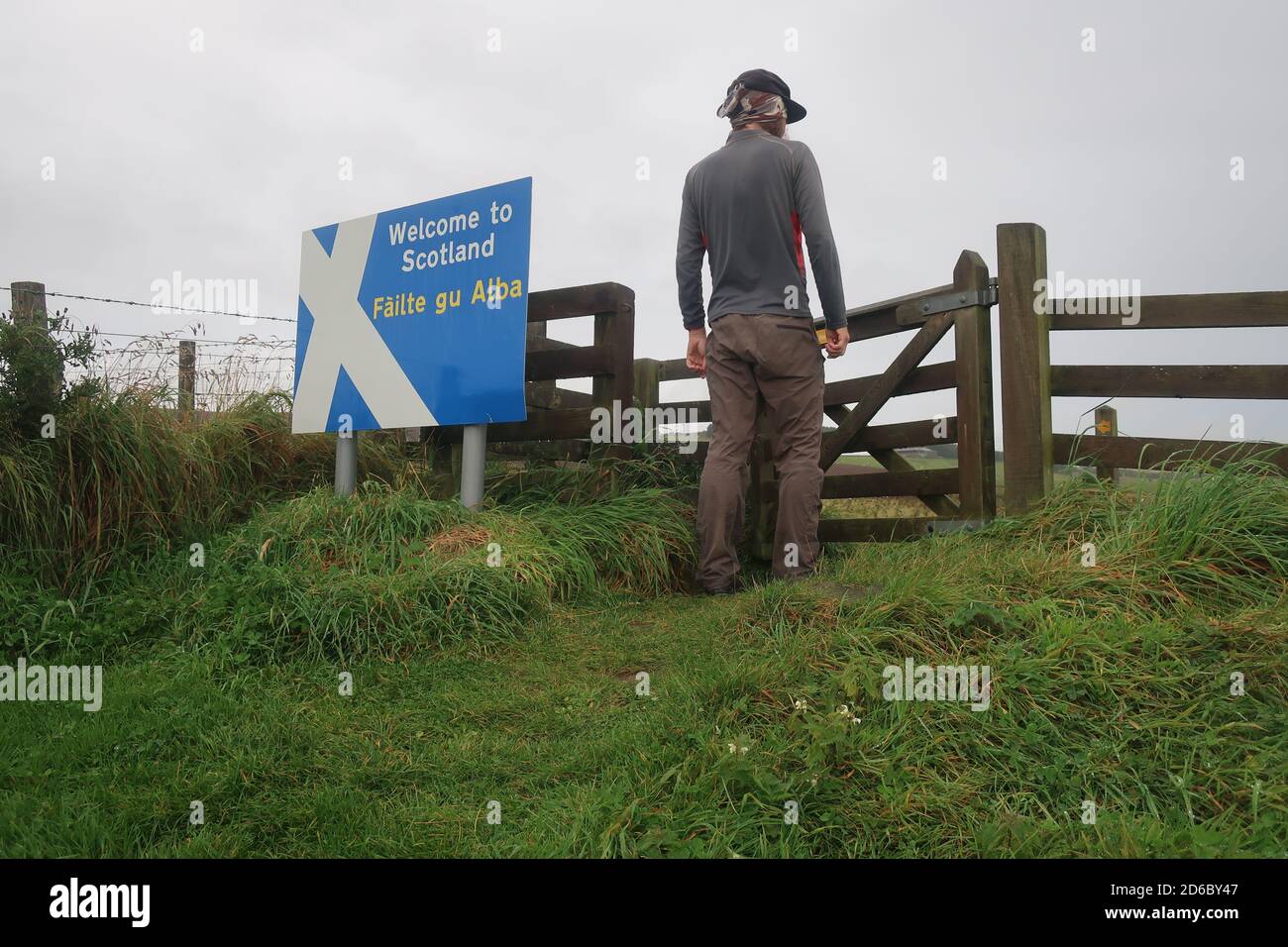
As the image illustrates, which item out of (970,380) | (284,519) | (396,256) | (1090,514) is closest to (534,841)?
(1090,514)

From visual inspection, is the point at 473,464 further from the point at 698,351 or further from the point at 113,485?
the point at 113,485

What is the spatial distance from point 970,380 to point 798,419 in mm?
1078

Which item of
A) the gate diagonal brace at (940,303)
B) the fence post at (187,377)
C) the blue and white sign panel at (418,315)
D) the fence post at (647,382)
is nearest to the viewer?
the gate diagonal brace at (940,303)

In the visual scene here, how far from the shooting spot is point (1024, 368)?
4812 millimetres

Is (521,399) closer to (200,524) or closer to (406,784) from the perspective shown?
(200,524)

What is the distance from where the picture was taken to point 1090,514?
13.5 ft

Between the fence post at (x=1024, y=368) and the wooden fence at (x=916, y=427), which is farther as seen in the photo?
the wooden fence at (x=916, y=427)

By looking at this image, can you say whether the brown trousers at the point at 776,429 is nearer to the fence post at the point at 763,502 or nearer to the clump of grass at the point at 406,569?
the clump of grass at the point at 406,569

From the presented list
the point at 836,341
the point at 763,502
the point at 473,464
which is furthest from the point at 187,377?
the point at 836,341

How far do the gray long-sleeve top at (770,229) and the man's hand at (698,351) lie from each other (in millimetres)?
173

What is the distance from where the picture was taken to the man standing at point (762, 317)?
474cm

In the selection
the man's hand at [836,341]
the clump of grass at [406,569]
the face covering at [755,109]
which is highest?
the face covering at [755,109]

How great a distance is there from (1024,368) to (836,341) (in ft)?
3.21
